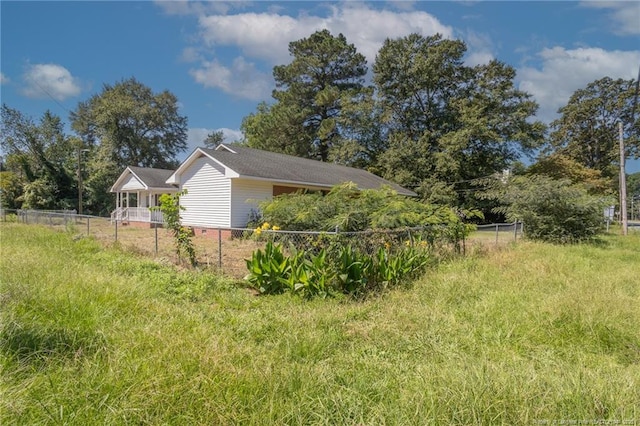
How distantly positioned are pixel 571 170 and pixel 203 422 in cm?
3326

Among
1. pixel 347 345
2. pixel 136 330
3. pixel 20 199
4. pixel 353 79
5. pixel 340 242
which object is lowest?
pixel 347 345

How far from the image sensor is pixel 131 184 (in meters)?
23.7

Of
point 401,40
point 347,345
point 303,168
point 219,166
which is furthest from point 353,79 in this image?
point 347,345

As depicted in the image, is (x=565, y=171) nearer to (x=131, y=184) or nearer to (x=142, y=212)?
(x=142, y=212)

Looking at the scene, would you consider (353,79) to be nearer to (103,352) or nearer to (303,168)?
(303,168)

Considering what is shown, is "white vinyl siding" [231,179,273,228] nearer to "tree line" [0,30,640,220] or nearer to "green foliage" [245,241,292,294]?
"green foliage" [245,241,292,294]

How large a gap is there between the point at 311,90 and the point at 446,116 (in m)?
13.3

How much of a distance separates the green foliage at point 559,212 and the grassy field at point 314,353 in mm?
7259

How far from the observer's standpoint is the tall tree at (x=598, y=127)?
33031 mm

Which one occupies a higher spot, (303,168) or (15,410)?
(303,168)

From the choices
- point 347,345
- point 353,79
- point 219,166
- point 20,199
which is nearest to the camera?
point 347,345

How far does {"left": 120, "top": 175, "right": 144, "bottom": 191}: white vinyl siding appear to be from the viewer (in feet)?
74.9

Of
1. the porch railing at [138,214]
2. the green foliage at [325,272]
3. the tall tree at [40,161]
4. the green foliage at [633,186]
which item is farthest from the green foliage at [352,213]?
the green foliage at [633,186]

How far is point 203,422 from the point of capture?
84.0 inches
